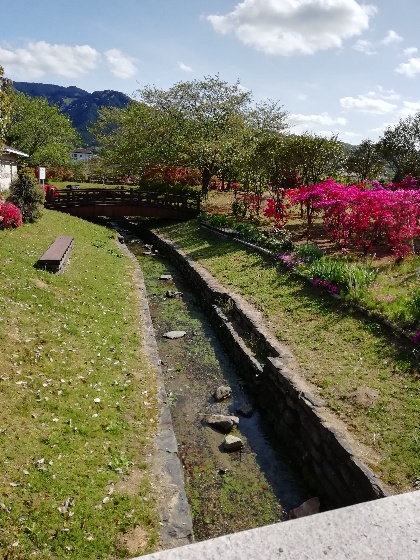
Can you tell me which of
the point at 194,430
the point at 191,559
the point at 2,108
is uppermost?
the point at 2,108

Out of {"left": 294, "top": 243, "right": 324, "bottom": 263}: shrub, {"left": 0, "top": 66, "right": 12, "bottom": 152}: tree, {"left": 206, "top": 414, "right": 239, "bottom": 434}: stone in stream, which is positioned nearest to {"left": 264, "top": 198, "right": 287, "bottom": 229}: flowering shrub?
{"left": 294, "top": 243, "right": 324, "bottom": 263}: shrub

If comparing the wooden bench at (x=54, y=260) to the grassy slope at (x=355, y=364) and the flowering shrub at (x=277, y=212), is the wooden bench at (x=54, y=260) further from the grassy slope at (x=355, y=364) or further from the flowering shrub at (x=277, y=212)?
the flowering shrub at (x=277, y=212)

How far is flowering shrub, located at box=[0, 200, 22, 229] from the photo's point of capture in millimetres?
19172

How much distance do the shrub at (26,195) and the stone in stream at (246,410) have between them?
17.6 meters

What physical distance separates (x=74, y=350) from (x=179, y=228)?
75.3ft

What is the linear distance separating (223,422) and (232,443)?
749mm

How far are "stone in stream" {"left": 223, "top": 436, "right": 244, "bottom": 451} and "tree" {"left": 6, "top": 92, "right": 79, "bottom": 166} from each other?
1922 inches

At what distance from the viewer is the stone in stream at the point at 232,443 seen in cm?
895

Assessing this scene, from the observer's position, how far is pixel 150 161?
37.2m

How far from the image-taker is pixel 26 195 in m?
22.2

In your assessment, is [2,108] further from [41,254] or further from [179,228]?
[179,228]

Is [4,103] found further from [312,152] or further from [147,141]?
[147,141]

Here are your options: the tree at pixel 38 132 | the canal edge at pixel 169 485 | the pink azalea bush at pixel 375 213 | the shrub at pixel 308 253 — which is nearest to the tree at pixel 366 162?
the pink azalea bush at pixel 375 213

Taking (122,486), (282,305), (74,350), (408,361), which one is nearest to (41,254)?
(74,350)
